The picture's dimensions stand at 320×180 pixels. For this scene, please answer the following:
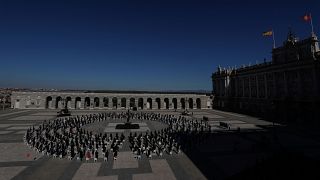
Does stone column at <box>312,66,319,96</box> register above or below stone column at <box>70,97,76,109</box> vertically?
above

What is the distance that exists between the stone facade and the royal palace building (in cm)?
1619

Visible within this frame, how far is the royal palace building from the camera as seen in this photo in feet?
160

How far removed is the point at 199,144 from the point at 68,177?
15.4m

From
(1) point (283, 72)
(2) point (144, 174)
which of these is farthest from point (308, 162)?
(1) point (283, 72)

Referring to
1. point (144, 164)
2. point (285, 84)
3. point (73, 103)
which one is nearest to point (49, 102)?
point (73, 103)

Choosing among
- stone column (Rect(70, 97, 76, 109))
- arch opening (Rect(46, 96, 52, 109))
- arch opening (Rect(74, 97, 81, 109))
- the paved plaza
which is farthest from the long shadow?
arch opening (Rect(46, 96, 52, 109))

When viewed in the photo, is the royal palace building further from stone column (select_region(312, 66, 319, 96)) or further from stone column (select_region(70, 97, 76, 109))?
stone column (select_region(70, 97, 76, 109))

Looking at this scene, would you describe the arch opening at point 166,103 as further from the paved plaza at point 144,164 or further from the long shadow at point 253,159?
the paved plaza at point 144,164

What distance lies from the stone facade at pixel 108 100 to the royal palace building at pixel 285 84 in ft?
53.1

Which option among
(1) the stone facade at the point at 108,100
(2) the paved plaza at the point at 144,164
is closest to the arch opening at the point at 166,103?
(1) the stone facade at the point at 108,100

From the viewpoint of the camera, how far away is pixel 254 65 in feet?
235

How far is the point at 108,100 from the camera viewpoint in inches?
3300

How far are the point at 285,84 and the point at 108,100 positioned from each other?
181 feet

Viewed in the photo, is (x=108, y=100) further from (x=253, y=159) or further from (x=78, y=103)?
(x=253, y=159)
